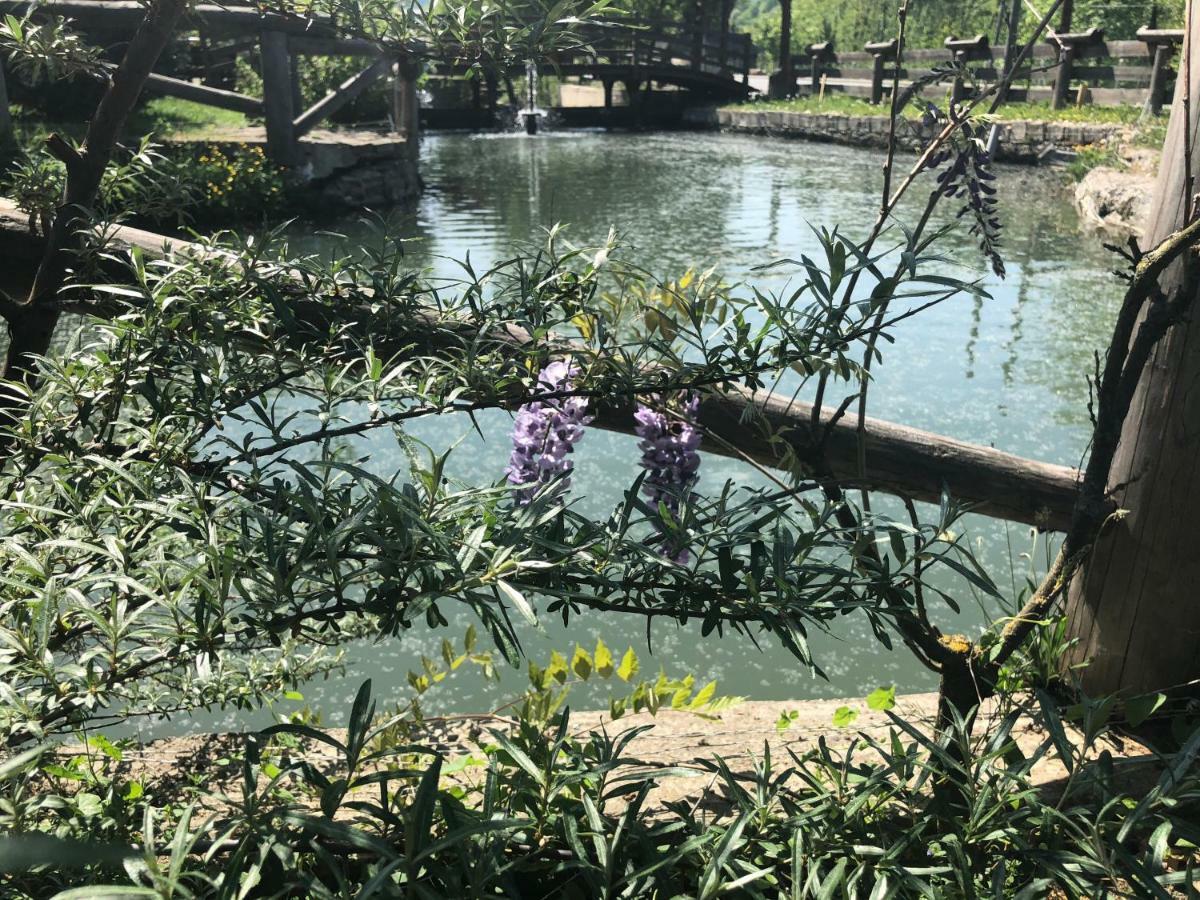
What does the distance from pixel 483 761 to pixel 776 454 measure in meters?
0.76

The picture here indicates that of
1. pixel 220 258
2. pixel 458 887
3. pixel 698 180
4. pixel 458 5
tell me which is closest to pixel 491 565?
pixel 458 887

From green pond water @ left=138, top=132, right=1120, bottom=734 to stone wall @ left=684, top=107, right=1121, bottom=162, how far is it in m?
1.36

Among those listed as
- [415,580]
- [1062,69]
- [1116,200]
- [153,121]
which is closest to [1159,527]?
[415,580]

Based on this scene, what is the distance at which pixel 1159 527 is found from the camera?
2.02 meters

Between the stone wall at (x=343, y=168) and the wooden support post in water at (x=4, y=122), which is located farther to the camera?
the stone wall at (x=343, y=168)

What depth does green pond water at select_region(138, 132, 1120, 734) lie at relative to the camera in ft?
11.1

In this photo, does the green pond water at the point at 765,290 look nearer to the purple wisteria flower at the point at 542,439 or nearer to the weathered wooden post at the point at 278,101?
the purple wisteria flower at the point at 542,439

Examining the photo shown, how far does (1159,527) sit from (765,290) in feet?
16.9

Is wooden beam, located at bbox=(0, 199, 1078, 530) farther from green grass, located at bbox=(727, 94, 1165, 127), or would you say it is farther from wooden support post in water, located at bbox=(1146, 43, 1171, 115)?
wooden support post in water, located at bbox=(1146, 43, 1171, 115)

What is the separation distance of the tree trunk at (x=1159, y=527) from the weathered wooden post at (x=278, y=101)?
9.87 meters

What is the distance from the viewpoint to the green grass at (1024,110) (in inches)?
672

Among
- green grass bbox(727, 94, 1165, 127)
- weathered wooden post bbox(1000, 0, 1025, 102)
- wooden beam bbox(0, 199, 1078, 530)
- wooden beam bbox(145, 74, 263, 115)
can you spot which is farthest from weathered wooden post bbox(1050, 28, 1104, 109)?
wooden beam bbox(0, 199, 1078, 530)

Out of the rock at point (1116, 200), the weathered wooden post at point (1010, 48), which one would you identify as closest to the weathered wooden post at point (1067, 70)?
the weathered wooden post at point (1010, 48)

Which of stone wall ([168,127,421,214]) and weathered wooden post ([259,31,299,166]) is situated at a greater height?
weathered wooden post ([259,31,299,166])
